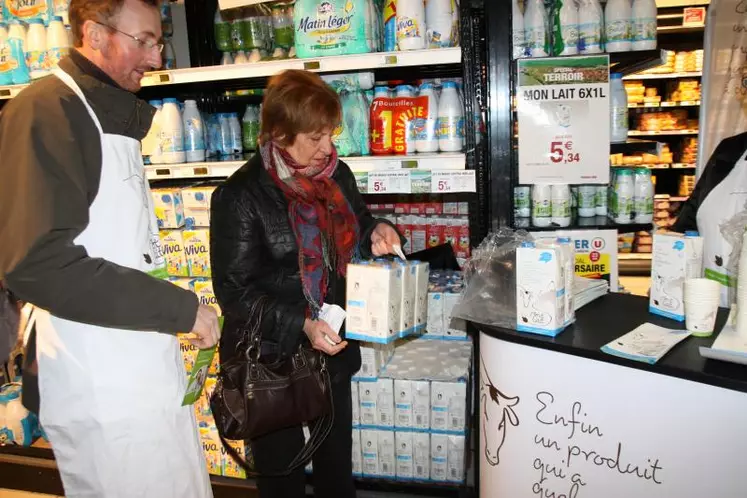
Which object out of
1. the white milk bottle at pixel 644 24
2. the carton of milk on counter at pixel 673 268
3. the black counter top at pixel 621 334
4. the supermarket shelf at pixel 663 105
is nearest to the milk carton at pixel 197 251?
the black counter top at pixel 621 334

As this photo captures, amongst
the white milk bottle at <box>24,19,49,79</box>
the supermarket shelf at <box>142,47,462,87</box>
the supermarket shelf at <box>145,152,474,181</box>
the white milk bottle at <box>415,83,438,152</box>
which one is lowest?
the supermarket shelf at <box>145,152,474,181</box>

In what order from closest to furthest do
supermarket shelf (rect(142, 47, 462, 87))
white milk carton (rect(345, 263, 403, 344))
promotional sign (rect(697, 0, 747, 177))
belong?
white milk carton (rect(345, 263, 403, 344)) → supermarket shelf (rect(142, 47, 462, 87)) → promotional sign (rect(697, 0, 747, 177))

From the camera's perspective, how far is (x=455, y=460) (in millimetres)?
2529

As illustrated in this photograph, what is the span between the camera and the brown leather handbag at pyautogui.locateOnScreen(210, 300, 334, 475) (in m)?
1.76

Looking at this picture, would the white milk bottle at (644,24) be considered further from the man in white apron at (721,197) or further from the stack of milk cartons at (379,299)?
the stack of milk cartons at (379,299)

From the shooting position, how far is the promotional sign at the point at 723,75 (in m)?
3.02

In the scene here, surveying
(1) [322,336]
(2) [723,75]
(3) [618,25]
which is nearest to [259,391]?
(1) [322,336]

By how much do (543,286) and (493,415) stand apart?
50 cm

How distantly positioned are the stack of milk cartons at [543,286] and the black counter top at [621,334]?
0.04 metres

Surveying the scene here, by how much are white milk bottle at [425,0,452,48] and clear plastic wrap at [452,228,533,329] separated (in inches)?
38.8

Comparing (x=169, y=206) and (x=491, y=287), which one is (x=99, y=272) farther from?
(x=169, y=206)

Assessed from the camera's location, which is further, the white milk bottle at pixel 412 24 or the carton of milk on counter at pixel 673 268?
the white milk bottle at pixel 412 24

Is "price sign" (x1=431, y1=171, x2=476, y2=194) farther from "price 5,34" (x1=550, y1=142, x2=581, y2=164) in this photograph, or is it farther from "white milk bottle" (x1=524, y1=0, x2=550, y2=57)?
"white milk bottle" (x1=524, y1=0, x2=550, y2=57)

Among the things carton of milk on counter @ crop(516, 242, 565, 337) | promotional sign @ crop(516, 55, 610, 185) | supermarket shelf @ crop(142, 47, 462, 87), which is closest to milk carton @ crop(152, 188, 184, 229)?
supermarket shelf @ crop(142, 47, 462, 87)
